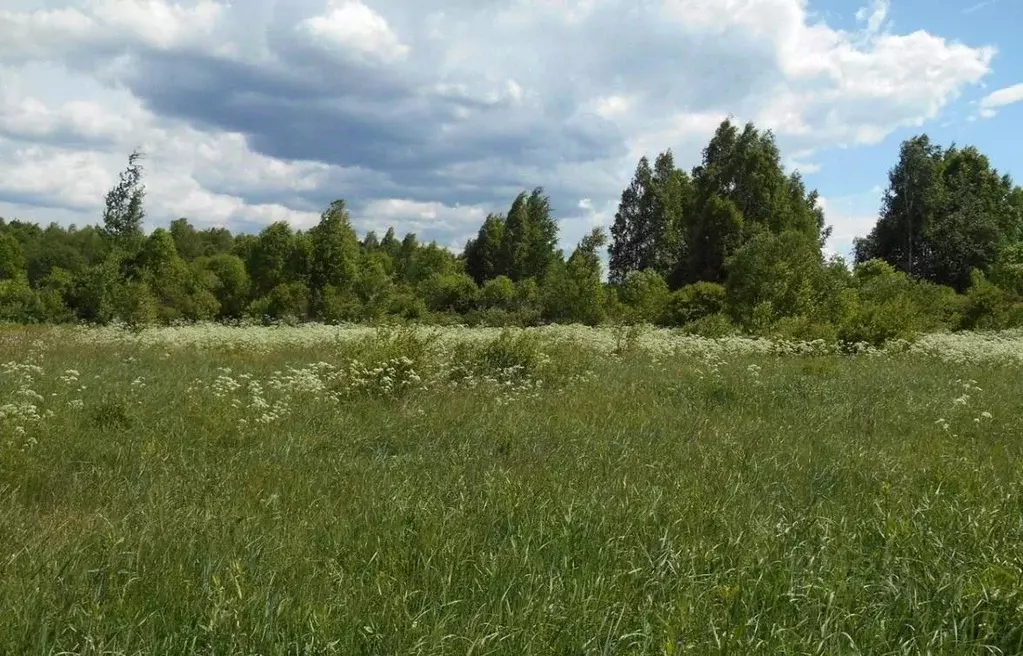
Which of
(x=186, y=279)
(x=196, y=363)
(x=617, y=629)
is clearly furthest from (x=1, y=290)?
(x=617, y=629)

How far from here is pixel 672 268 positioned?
41.6 metres

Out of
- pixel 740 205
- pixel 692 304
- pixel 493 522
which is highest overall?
pixel 740 205

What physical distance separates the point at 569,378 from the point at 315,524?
23.2ft

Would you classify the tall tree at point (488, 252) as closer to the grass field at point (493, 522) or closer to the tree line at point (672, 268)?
the tree line at point (672, 268)

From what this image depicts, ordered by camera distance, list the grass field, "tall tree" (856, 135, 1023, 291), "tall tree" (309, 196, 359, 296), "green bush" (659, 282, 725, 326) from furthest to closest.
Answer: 1. "tall tree" (856, 135, 1023, 291)
2. "tall tree" (309, 196, 359, 296)
3. "green bush" (659, 282, 725, 326)
4. the grass field

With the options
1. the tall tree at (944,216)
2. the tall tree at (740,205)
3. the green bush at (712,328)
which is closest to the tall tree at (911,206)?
the tall tree at (944,216)

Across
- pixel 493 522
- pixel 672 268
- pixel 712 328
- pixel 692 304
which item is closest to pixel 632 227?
pixel 672 268

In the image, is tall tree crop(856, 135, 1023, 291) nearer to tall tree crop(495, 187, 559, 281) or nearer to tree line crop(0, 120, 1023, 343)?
tree line crop(0, 120, 1023, 343)

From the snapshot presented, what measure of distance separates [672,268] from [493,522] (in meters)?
38.6

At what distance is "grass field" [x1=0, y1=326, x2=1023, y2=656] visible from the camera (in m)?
3.07

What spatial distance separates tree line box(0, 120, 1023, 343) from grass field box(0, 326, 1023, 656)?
538 inches

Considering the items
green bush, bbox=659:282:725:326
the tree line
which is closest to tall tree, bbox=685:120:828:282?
the tree line

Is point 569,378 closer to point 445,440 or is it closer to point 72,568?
point 445,440

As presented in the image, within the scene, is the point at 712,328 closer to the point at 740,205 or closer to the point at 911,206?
the point at 740,205
